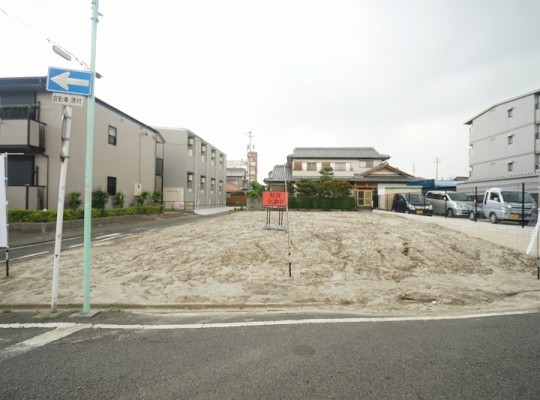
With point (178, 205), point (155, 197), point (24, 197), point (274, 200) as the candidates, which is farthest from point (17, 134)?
point (178, 205)

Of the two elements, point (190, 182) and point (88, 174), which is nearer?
point (88, 174)

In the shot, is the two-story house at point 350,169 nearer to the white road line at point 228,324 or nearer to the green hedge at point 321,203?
the green hedge at point 321,203

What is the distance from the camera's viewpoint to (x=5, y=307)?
14.0 feet

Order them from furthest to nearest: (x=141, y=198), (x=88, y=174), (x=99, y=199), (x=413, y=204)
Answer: (x=141, y=198)
(x=413, y=204)
(x=99, y=199)
(x=88, y=174)

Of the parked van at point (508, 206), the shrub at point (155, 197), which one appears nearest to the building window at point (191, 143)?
Answer: the shrub at point (155, 197)

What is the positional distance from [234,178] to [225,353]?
59936mm

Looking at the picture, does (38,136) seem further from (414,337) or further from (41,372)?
(414,337)

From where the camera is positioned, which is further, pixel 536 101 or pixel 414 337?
pixel 536 101

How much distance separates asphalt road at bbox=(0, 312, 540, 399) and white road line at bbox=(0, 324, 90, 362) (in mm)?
13

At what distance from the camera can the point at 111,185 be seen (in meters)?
18.2

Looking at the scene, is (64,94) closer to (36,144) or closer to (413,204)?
(36,144)

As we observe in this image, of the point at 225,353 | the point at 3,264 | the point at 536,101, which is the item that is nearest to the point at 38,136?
the point at 3,264

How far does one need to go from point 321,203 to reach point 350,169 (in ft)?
34.5

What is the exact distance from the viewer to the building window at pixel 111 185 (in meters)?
17.9
